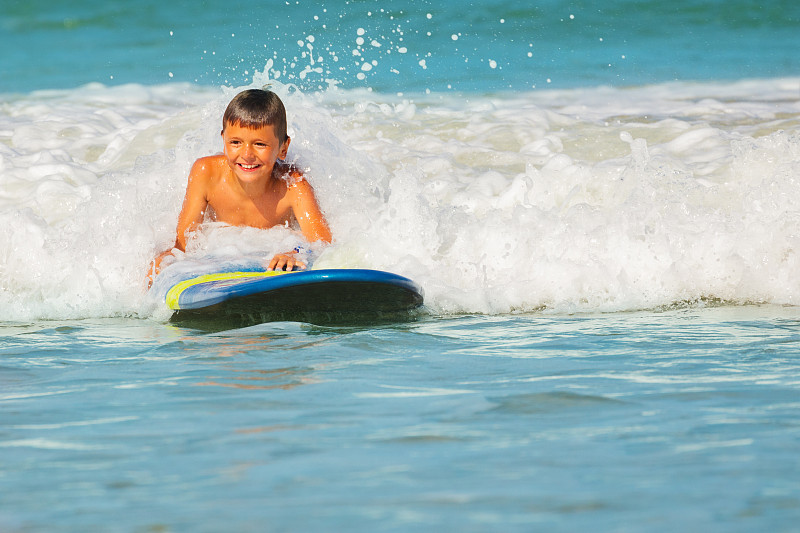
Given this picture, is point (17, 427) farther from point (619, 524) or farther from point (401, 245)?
point (401, 245)

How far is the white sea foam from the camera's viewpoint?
465cm

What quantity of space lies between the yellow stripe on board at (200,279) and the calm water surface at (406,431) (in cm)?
50

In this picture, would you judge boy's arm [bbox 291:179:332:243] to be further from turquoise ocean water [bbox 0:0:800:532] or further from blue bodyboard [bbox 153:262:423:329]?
blue bodyboard [bbox 153:262:423:329]

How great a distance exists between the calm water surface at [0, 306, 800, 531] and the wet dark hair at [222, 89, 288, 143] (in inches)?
53.8

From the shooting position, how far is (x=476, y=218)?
5.41 m

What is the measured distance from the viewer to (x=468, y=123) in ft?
27.3

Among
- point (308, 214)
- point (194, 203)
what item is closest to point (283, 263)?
point (308, 214)

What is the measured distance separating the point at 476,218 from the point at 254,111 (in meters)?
1.42

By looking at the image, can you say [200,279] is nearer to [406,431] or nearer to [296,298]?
[296,298]

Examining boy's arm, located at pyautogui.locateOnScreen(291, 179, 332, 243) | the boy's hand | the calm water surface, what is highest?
boy's arm, located at pyautogui.locateOnScreen(291, 179, 332, 243)

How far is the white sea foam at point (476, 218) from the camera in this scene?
465cm

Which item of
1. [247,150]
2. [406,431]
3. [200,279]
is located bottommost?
[406,431]

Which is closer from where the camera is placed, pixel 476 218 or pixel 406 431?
pixel 406 431

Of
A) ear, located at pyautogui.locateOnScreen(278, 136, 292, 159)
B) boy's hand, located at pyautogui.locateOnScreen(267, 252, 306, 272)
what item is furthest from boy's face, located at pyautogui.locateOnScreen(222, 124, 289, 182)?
boy's hand, located at pyautogui.locateOnScreen(267, 252, 306, 272)
